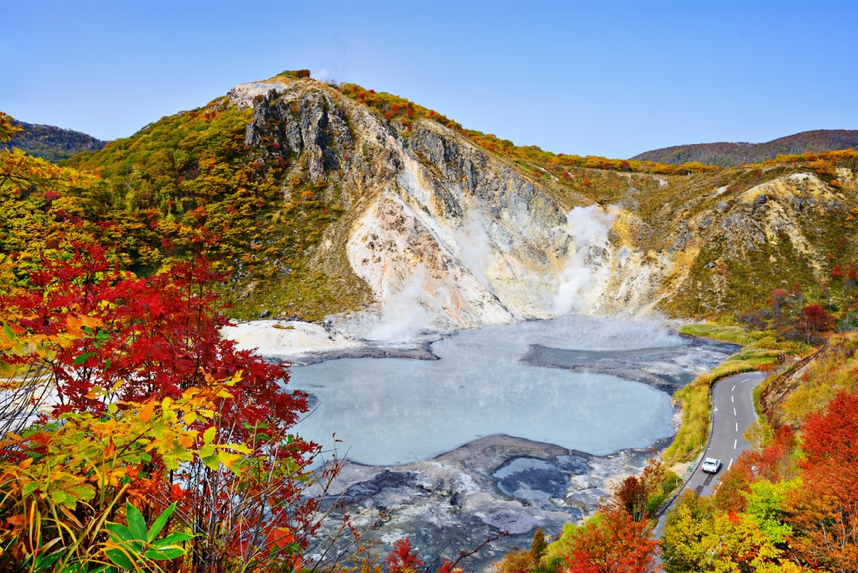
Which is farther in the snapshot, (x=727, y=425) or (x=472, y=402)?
(x=472, y=402)

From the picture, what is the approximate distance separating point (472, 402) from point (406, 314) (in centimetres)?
1956

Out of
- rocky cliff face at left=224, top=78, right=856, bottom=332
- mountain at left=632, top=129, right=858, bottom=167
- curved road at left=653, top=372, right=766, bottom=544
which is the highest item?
mountain at left=632, top=129, right=858, bottom=167

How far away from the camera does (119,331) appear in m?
5.03

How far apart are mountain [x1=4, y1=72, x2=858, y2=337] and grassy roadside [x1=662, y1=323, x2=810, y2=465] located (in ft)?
20.6

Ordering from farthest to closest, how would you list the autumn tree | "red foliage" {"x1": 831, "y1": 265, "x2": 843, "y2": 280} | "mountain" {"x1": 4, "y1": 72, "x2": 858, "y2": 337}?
"red foliage" {"x1": 831, "y1": 265, "x2": 843, "y2": 280}, "mountain" {"x1": 4, "y1": 72, "x2": 858, "y2": 337}, the autumn tree

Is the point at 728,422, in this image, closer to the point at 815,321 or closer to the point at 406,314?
the point at 815,321

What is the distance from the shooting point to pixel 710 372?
31.6 metres

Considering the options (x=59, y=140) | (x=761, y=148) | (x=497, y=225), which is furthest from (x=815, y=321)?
(x=761, y=148)

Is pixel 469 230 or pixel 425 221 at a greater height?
pixel 425 221

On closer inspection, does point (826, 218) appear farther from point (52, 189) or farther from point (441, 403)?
point (52, 189)

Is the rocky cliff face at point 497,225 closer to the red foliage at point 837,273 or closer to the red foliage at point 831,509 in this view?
the red foliage at point 837,273

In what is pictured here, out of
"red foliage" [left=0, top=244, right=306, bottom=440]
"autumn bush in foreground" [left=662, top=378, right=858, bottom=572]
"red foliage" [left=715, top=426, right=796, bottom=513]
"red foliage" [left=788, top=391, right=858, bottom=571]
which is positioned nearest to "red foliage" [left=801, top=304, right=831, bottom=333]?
"red foliage" [left=715, top=426, right=796, bottom=513]

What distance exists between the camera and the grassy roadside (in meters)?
19.8

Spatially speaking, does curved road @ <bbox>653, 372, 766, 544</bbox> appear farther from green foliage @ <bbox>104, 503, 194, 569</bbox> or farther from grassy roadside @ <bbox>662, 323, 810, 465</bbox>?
green foliage @ <bbox>104, 503, 194, 569</bbox>
